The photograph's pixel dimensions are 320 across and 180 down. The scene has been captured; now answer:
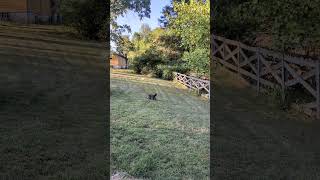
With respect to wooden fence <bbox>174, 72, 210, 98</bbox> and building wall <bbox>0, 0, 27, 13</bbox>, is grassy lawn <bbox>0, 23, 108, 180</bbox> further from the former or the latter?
wooden fence <bbox>174, 72, 210, 98</bbox>

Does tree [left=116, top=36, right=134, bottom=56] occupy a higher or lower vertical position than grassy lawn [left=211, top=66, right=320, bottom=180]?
higher

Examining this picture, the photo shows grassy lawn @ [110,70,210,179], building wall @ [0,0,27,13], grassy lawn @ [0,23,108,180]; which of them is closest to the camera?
grassy lawn @ [110,70,210,179]

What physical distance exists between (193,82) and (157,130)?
0.49m

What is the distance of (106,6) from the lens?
404 cm

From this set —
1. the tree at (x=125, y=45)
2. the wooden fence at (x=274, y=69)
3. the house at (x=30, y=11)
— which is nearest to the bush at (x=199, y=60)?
the wooden fence at (x=274, y=69)

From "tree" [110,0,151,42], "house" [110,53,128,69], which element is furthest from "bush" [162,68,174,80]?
"tree" [110,0,151,42]

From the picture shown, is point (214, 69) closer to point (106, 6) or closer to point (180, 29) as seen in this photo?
point (180, 29)

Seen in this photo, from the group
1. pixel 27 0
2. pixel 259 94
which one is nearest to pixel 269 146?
pixel 259 94

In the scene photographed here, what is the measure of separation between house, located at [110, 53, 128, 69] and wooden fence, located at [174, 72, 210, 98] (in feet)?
1.45

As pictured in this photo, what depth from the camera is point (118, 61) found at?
3.77 meters

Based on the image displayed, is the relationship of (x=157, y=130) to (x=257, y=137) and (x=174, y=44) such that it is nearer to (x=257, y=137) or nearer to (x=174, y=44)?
(x=174, y=44)

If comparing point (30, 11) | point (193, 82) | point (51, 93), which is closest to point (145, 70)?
point (193, 82)

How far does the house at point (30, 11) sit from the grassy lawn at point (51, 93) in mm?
85

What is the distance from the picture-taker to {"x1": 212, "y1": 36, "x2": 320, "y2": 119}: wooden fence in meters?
4.18
